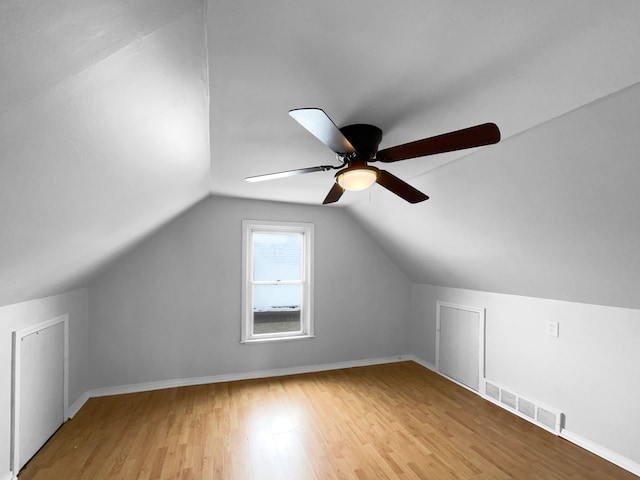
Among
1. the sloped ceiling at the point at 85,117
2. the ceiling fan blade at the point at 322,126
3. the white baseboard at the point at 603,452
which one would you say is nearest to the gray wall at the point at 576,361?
the white baseboard at the point at 603,452

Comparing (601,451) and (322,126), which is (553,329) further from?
(322,126)

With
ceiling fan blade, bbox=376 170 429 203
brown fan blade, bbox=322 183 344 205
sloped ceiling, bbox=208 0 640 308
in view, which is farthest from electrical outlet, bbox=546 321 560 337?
brown fan blade, bbox=322 183 344 205

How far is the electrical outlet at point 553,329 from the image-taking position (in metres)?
2.83

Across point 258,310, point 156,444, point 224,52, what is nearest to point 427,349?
point 258,310

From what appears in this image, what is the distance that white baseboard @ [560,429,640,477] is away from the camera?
2278 millimetres

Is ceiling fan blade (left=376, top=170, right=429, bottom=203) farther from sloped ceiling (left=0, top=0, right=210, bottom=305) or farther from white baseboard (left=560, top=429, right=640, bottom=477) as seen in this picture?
white baseboard (left=560, top=429, right=640, bottom=477)

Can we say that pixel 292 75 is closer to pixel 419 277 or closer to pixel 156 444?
pixel 156 444

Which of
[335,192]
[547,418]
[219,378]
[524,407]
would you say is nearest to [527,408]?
[524,407]

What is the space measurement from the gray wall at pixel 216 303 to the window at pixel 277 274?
0.10 metres

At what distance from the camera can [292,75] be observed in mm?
1356

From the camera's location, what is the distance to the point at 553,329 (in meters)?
2.85

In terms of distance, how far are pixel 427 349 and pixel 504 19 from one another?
420 centimetres

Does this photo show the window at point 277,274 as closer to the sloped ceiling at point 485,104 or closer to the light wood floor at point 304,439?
the light wood floor at point 304,439

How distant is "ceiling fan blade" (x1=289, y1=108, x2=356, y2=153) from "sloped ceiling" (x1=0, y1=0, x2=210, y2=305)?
17.1 inches
